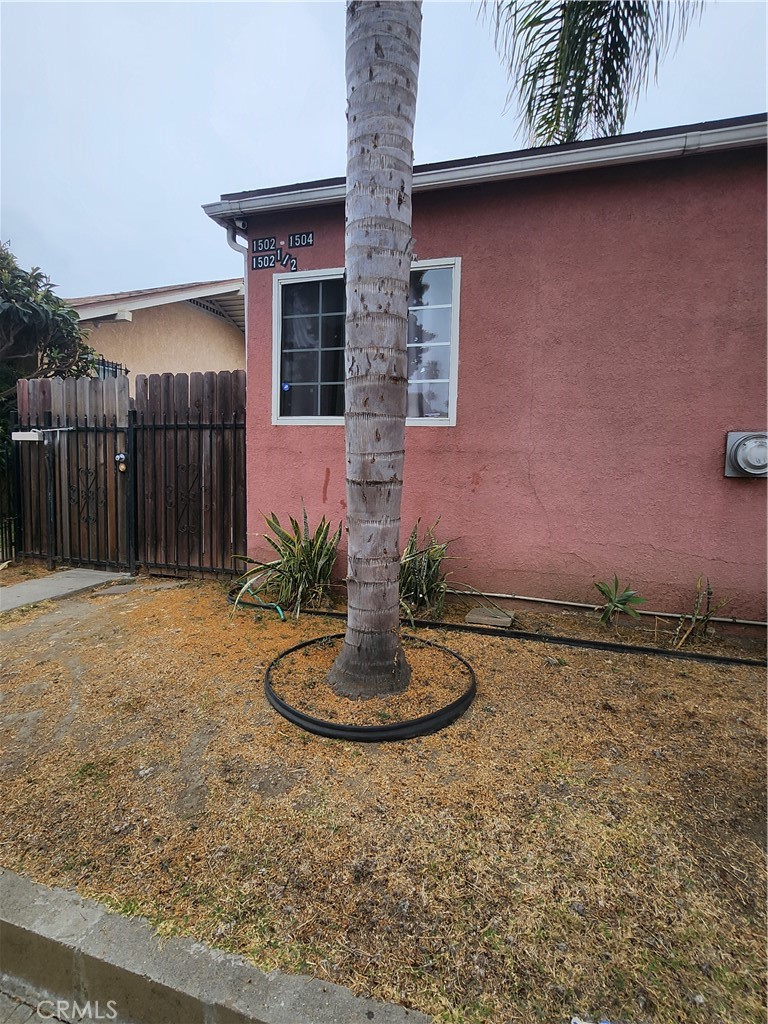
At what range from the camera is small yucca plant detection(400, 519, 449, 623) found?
423 centimetres

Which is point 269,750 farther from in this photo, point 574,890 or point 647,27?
point 647,27

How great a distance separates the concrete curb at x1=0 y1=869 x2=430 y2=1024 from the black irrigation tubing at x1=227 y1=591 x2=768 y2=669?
2.68 metres

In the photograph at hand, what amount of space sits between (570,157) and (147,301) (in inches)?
301

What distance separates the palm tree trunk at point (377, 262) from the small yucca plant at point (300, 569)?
72.2 inches

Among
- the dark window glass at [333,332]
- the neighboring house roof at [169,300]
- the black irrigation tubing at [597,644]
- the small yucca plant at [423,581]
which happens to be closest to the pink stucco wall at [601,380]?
the small yucca plant at [423,581]

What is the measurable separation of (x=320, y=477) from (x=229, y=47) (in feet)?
14.6

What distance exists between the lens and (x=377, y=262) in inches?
96.3

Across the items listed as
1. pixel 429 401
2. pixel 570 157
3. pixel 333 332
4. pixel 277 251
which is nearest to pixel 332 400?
pixel 333 332

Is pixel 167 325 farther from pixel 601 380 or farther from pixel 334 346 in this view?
pixel 601 380

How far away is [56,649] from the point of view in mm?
3537

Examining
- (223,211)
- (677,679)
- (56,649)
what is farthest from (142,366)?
(677,679)

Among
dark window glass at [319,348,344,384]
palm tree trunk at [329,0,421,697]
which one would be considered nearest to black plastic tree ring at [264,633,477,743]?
palm tree trunk at [329,0,421,697]

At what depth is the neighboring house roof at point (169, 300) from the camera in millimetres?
8047

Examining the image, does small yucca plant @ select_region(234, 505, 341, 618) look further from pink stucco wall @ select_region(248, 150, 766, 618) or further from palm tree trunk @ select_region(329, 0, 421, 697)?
palm tree trunk @ select_region(329, 0, 421, 697)
